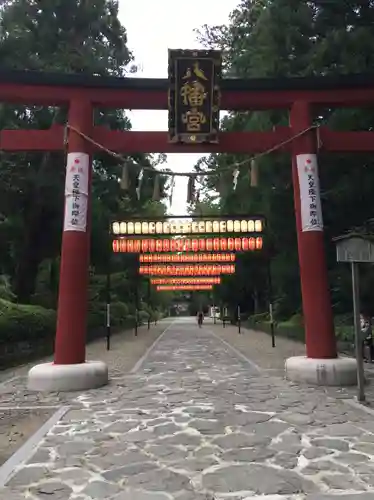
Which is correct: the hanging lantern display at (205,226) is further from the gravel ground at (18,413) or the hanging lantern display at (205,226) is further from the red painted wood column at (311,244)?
the red painted wood column at (311,244)

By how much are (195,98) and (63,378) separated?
6.92 m

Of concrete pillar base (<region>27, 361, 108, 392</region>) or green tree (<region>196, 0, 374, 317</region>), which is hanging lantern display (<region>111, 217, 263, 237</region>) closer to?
green tree (<region>196, 0, 374, 317</region>)

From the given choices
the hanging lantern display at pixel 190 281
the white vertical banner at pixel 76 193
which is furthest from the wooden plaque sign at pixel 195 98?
the hanging lantern display at pixel 190 281

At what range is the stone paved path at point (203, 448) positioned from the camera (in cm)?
452

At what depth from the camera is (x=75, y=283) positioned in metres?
10.4

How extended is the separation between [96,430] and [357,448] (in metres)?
3.56

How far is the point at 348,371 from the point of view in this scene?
9867 millimetres

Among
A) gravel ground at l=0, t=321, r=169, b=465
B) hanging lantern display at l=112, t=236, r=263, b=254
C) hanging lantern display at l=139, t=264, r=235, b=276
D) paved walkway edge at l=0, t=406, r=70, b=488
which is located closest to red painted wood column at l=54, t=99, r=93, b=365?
gravel ground at l=0, t=321, r=169, b=465

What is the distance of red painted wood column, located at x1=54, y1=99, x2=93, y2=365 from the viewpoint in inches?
402

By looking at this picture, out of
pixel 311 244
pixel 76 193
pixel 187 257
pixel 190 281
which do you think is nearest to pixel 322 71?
pixel 311 244

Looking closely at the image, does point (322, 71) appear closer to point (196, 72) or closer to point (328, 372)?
point (196, 72)

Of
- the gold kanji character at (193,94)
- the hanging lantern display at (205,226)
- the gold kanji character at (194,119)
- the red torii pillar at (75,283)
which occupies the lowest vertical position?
the red torii pillar at (75,283)

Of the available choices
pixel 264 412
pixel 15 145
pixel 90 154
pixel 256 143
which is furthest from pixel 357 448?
pixel 15 145

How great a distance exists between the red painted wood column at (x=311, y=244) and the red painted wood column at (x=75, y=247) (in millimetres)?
5017
